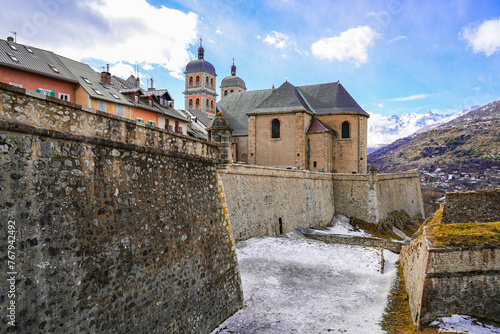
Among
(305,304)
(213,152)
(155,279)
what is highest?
(213,152)

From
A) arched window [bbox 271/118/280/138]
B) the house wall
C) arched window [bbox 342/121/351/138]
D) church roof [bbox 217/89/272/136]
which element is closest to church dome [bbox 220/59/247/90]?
church roof [bbox 217/89/272/136]

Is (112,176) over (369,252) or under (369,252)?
over

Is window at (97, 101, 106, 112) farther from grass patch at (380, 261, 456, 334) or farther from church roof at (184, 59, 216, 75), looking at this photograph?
church roof at (184, 59, 216, 75)

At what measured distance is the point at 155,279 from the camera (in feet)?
24.2

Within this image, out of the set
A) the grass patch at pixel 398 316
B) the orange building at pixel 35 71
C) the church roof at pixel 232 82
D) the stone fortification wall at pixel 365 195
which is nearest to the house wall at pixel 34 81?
the orange building at pixel 35 71

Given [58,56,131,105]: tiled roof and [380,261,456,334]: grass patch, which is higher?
[58,56,131,105]: tiled roof

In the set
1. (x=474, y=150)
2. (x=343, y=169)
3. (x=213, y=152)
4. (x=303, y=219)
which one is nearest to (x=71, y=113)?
(x=213, y=152)

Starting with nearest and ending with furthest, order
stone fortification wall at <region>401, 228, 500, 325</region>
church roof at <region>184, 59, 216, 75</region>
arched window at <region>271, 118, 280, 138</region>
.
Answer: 1. stone fortification wall at <region>401, 228, 500, 325</region>
2. arched window at <region>271, 118, 280, 138</region>
3. church roof at <region>184, 59, 216, 75</region>

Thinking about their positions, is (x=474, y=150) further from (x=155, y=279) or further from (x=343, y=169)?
(x=155, y=279)

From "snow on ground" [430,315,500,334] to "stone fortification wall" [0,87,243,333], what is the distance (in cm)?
642

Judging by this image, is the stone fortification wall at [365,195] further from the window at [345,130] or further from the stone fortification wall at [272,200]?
the window at [345,130]

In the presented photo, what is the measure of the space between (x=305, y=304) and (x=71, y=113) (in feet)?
31.9

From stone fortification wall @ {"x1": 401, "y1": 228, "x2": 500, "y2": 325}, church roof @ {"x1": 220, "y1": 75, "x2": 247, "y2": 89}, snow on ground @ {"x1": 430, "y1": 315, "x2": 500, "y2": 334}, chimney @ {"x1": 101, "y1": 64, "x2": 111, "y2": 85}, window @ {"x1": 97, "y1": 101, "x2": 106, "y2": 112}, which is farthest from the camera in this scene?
church roof @ {"x1": 220, "y1": 75, "x2": 247, "y2": 89}

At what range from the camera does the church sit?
38.3 m
